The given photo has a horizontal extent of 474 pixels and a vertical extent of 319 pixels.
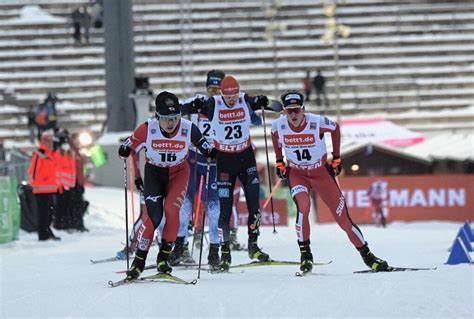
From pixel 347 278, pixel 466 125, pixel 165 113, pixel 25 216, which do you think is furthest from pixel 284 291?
pixel 466 125

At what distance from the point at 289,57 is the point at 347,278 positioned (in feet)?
107

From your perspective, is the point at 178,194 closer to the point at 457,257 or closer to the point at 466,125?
the point at 457,257

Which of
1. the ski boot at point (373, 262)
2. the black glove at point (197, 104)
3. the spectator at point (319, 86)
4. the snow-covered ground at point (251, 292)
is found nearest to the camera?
the snow-covered ground at point (251, 292)

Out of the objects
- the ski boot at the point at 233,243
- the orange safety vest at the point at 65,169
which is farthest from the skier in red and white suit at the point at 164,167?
the orange safety vest at the point at 65,169

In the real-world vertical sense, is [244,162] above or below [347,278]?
above

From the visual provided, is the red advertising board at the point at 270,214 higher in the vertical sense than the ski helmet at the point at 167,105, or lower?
lower

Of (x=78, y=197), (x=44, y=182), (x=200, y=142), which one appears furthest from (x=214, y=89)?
(x=78, y=197)

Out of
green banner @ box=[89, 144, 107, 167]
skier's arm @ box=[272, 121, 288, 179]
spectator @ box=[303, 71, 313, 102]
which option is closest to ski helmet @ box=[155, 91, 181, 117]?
skier's arm @ box=[272, 121, 288, 179]

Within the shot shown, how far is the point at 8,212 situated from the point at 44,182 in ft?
2.50

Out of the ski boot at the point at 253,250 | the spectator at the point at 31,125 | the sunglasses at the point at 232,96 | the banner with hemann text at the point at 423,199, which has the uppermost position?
the sunglasses at the point at 232,96

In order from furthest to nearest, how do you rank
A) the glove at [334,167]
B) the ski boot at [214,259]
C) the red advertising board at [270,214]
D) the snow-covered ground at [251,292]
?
1. the red advertising board at [270,214]
2. the ski boot at [214,259]
3. the glove at [334,167]
4. the snow-covered ground at [251,292]

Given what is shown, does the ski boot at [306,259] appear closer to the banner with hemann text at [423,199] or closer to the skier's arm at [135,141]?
the skier's arm at [135,141]

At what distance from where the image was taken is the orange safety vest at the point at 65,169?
748 inches

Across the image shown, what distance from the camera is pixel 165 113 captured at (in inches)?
403
